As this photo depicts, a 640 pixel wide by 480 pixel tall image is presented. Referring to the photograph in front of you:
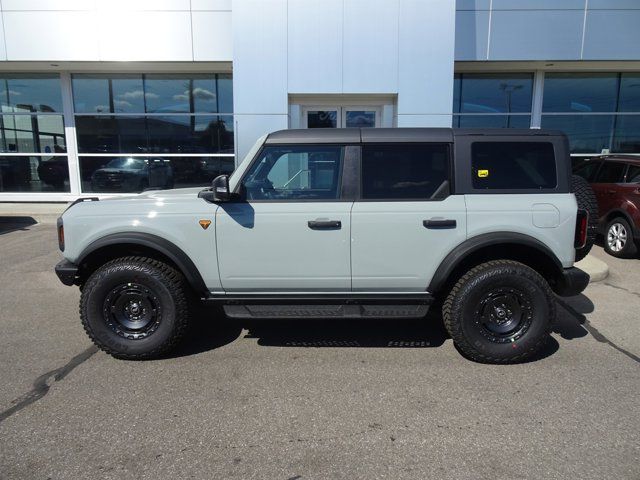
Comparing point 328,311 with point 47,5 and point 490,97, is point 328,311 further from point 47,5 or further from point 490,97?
point 47,5

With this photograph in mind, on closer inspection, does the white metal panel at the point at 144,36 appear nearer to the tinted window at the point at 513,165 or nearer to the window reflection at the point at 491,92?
the window reflection at the point at 491,92

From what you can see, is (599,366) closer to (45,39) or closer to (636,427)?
(636,427)

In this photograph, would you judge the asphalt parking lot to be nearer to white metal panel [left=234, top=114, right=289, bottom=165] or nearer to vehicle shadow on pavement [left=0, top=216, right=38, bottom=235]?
white metal panel [left=234, top=114, right=289, bottom=165]

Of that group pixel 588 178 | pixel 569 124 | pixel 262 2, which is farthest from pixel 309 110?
pixel 569 124

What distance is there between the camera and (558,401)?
3.19m

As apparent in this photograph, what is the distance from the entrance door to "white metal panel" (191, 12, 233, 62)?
8.29ft

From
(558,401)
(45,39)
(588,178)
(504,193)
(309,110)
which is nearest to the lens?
(558,401)

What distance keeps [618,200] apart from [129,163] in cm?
1160

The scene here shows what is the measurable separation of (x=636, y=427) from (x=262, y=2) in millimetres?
8907

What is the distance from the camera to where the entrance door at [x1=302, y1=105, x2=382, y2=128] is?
9.88m

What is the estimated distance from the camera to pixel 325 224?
3656 mm

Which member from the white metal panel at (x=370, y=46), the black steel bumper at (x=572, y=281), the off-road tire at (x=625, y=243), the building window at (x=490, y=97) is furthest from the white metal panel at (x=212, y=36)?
the black steel bumper at (x=572, y=281)

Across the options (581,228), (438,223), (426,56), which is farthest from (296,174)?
(426,56)

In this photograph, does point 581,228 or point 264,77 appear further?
point 264,77
